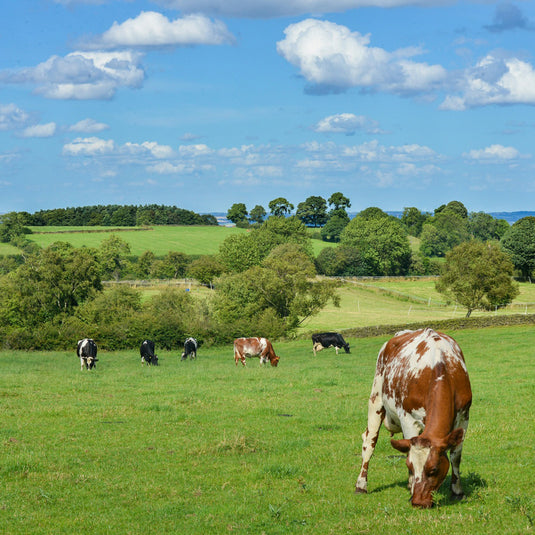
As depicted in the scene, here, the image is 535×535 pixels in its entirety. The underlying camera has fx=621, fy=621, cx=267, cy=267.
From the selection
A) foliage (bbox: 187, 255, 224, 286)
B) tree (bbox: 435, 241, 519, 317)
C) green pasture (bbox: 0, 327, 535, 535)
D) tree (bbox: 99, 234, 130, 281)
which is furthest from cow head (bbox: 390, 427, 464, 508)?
tree (bbox: 99, 234, 130, 281)

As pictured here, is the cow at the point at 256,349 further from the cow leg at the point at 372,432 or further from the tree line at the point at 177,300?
the cow leg at the point at 372,432

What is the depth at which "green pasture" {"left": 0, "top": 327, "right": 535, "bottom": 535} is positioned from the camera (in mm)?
9641

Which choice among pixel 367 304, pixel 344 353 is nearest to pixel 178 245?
pixel 367 304

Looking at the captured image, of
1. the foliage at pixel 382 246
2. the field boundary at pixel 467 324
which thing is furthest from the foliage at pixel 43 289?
the foliage at pixel 382 246

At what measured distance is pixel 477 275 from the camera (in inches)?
2702

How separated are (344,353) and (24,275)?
34139 millimetres

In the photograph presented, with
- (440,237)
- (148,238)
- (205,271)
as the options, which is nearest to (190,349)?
(205,271)

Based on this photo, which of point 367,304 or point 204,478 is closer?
point 204,478

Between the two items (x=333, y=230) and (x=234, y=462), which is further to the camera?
(x=333, y=230)

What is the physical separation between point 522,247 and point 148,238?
3614 inches

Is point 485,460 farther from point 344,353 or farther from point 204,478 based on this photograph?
point 344,353

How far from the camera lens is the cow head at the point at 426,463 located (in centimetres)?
907

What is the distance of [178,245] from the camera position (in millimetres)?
158000

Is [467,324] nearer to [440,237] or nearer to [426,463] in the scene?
[426,463]
